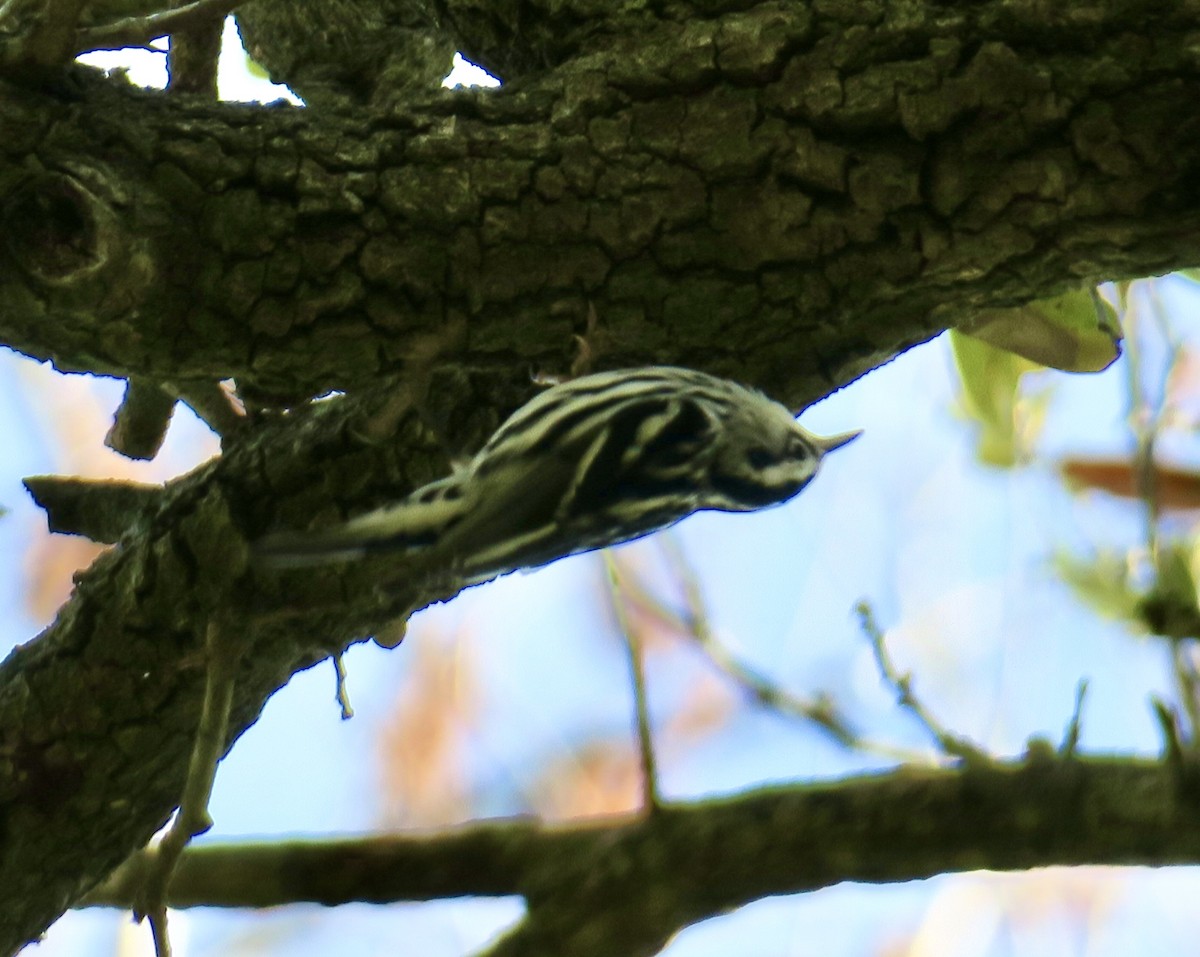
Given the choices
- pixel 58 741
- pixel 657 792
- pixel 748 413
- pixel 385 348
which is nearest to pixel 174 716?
pixel 58 741

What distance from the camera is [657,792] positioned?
1.99 m

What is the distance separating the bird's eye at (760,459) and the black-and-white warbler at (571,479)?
0.18 ft

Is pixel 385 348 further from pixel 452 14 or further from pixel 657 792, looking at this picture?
pixel 657 792

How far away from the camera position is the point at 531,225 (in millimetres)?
2295

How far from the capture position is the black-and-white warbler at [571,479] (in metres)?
2.35

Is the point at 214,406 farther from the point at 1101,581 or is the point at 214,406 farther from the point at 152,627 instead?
the point at 1101,581

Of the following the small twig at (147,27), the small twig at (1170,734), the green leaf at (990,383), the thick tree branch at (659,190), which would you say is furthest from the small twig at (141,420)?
the small twig at (1170,734)

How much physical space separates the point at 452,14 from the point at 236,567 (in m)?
1.21

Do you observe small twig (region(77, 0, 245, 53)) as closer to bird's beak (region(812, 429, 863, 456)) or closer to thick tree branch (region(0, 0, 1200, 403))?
thick tree branch (region(0, 0, 1200, 403))

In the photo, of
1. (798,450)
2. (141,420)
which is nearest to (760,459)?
(798,450)

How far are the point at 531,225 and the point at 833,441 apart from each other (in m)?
1.01

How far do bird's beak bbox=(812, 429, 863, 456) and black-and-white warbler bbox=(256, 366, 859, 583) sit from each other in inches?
12.7

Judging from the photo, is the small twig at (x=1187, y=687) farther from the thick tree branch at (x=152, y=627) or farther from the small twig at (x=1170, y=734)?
the thick tree branch at (x=152, y=627)

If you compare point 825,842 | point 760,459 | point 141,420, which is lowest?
point 825,842
